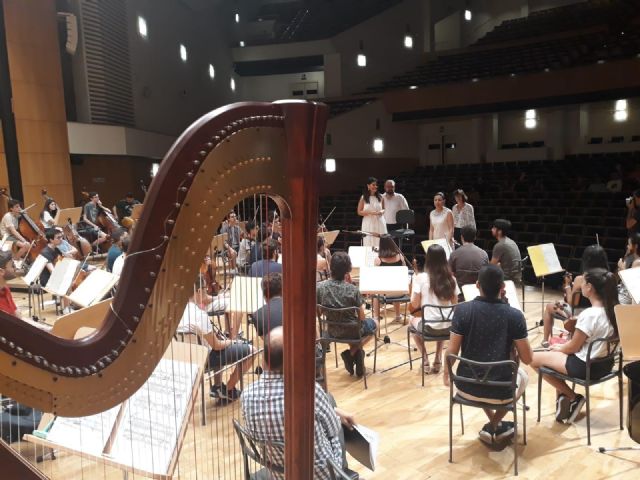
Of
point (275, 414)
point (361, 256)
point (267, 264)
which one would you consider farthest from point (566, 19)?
point (275, 414)

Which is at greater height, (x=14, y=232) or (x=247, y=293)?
(x=14, y=232)

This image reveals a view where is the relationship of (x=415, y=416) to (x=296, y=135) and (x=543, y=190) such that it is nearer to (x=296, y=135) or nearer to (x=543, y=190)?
(x=296, y=135)

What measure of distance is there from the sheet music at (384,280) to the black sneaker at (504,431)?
1453 mm

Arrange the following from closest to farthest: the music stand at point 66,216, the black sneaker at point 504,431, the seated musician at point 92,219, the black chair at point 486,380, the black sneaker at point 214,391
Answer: the black chair at point 486,380, the black sneaker at point 504,431, the black sneaker at point 214,391, the music stand at point 66,216, the seated musician at point 92,219

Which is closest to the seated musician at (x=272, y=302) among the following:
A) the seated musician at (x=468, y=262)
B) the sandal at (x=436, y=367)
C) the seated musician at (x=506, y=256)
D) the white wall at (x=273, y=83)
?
the sandal at (x=436, y=367)

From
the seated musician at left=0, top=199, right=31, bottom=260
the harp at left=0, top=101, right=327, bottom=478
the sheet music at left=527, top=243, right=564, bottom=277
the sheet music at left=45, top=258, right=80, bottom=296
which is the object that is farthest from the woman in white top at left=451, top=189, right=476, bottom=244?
the harp at left=0, top=101, right=327, bottom=478

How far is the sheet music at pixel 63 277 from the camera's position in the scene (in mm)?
5359

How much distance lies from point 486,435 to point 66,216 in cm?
847

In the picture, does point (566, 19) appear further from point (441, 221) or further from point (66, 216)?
point (66, 216)

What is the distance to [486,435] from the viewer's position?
3.47 meters

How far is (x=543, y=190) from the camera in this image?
1137cm

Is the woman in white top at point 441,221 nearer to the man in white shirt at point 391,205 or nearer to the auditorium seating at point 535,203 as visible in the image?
the man in white shirt at point 391,205

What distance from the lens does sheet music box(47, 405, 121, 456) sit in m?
2.17

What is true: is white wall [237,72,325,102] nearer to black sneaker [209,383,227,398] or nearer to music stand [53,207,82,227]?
music stand [53,207,82,227]
